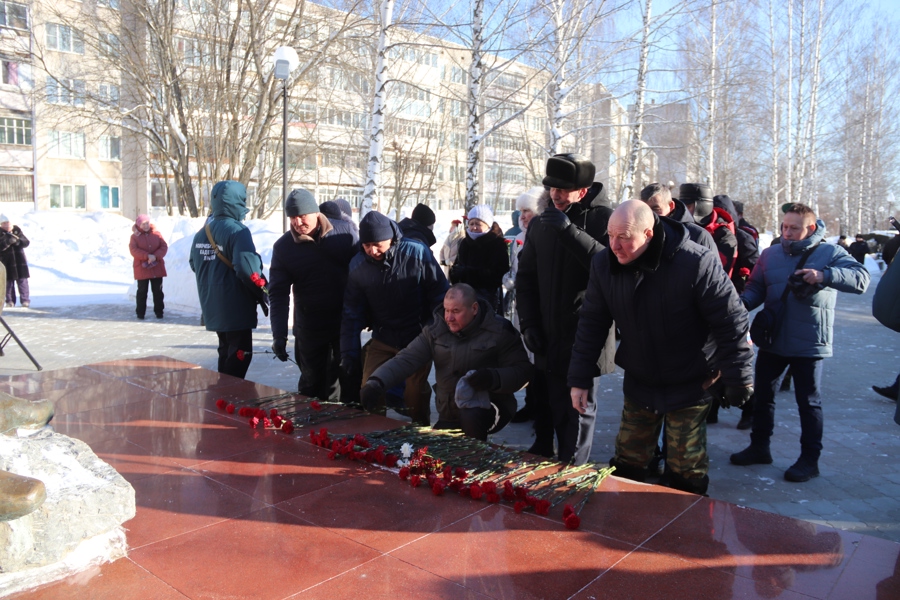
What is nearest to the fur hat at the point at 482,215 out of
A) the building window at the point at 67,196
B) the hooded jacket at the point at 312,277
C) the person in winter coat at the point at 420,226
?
the person in winter coat at the point at 420,226

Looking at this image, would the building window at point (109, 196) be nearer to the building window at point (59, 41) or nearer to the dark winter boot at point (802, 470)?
the building window at point (59, 41)

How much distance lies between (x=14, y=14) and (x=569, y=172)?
29.9 metres

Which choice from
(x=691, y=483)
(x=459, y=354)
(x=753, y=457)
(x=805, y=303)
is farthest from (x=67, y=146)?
(x=691, y=483)

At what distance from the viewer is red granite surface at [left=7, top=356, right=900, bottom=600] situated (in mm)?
2633

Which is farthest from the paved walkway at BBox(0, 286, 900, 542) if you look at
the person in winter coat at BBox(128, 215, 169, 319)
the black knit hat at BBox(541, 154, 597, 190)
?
the black knit hat at BBox(541, 154, 597, 190)

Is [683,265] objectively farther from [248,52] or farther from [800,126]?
[800,126]

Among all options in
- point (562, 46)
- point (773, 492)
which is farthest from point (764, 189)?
point (773, 492)

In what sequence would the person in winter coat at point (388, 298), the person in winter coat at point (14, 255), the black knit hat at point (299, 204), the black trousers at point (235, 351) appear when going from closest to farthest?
the person in winter coat at point (388, 298)
the black knit hat at point (299, 204)
the black trousers at point (235, 351)
the person in winter coat at point (14, 255)

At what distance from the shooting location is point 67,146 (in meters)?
37.9

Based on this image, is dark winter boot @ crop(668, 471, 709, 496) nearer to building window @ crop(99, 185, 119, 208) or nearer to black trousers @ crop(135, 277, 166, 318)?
black trousers @ crop(135, 277, 166, 318)

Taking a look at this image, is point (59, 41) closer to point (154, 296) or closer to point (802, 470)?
point (154, 296)

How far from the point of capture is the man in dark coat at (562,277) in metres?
4.14

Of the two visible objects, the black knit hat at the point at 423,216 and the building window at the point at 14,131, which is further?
the building window at the point at 14,131

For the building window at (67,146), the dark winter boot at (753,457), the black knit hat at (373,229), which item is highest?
the building window at (67,146)
